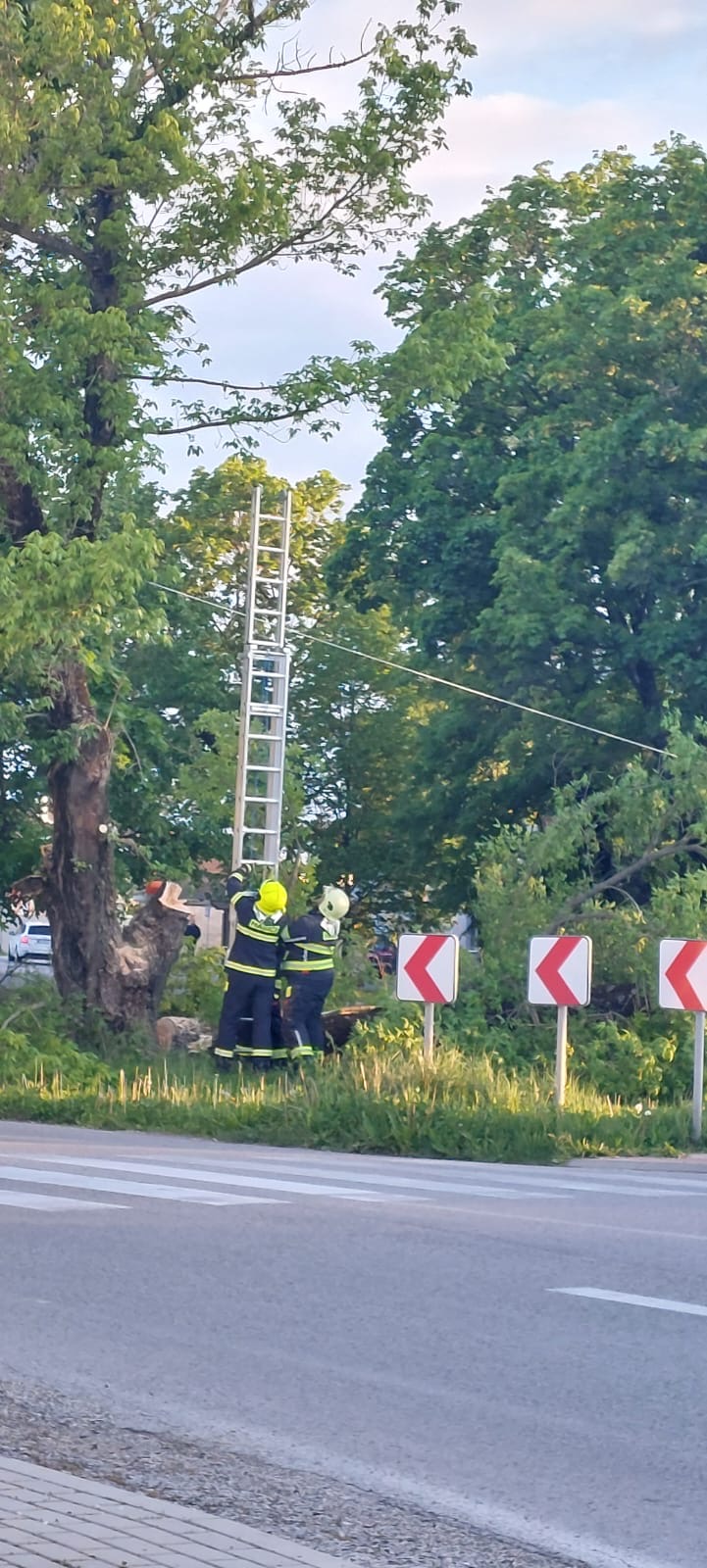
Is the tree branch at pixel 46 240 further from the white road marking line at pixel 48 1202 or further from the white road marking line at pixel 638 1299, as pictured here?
the white road marking line at pixel 638 1299

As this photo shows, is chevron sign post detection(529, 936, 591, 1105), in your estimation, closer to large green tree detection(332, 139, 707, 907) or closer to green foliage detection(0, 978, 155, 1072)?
green foliage detection(0, 978, 155, 1072)

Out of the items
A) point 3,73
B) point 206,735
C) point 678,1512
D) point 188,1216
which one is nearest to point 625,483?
point 206,735

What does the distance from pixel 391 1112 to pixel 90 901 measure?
9283 millimetres

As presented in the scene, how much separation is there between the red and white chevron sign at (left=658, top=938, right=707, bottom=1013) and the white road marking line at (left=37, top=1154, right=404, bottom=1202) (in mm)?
5731

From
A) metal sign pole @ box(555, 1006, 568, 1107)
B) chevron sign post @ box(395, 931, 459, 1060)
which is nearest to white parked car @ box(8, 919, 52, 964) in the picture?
chevron sign post @ box(395, 931, 459, 1060)

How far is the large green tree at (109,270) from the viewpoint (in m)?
23.8

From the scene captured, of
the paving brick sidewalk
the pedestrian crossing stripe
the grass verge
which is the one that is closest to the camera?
the paving brick sidewalk

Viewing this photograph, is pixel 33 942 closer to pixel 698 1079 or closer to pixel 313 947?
pixel 313 947

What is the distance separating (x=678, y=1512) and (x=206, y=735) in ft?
116

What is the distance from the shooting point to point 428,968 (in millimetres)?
19781

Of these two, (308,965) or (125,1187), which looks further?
Answer: (308,965)

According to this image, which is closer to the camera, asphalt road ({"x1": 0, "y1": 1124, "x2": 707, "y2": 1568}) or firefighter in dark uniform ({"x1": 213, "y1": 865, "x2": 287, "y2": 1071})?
asphalt road ({"x1": 0, "y1": 1124, "x2": 707, "y2": 1568})

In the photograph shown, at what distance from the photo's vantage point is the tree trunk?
88.0 ft

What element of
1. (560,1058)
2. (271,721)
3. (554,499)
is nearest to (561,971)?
(560,1058)
